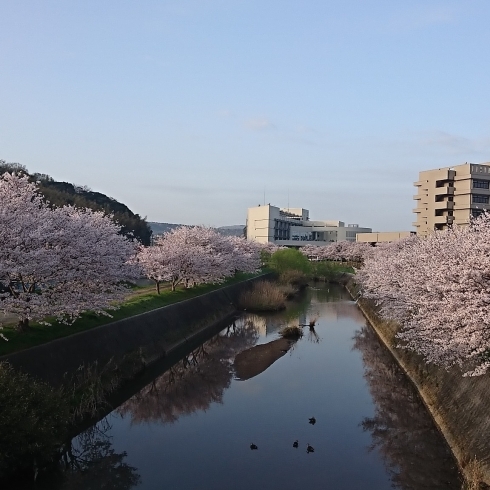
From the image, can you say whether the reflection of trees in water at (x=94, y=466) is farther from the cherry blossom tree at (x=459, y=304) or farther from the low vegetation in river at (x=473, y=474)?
the cherry blossom tree at (x=459, y=304)

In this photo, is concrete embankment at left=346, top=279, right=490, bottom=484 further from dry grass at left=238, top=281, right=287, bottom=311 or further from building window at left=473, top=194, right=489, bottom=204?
building window at left=473, top=194, right=489, bottom=204

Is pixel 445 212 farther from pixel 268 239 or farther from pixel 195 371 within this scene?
pixel 195 371

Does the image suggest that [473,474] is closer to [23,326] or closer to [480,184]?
[23,326]

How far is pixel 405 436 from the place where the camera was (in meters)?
20.1

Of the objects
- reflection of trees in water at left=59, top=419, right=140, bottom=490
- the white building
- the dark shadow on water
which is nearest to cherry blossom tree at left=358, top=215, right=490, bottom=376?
the dark shadow on water

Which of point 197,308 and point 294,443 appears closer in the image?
point 294,443

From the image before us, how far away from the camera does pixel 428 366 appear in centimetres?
2462

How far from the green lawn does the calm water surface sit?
4394mm

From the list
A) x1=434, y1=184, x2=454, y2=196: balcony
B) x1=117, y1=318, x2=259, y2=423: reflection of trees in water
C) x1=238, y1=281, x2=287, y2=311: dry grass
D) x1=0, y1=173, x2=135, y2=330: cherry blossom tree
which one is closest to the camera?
x1=0, y1=173, x2=135, y2=330: cherry blossom tree

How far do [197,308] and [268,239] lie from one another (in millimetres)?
89047

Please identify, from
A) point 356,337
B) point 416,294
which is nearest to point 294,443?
point 416,294

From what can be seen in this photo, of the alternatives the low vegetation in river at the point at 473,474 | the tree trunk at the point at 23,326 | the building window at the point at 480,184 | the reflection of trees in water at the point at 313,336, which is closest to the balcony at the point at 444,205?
the building window at the point at 480,184

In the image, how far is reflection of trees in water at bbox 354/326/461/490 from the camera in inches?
653

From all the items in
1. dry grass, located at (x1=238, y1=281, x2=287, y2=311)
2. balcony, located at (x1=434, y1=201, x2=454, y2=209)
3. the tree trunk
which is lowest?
dry grass, located at (x1=238, y1=281, x2=287, y2=311)
